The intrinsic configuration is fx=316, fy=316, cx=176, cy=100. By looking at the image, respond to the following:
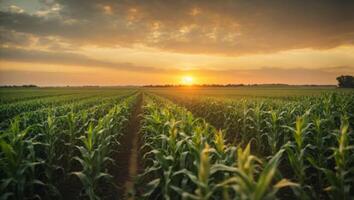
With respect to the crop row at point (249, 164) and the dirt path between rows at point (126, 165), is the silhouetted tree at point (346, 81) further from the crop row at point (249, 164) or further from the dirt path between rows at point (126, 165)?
the dirt path between rows at point (126, 165)

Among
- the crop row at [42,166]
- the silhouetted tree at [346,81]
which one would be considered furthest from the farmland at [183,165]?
the silhouetted tree at [346,81]

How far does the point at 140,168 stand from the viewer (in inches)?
347

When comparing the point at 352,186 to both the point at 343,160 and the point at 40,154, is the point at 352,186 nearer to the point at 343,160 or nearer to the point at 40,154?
the point at 343,160

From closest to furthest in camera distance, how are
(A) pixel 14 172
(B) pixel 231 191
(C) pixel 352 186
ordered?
(B) pixel 231 191 < (A) pixel 14 172 < (C) pixel 352 186

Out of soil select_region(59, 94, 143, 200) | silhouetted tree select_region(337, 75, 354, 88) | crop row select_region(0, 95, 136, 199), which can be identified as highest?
silhouetted tree select_region(337, 75, 354, 88)

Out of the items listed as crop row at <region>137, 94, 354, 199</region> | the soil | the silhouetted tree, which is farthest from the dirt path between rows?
the silhouetted tree

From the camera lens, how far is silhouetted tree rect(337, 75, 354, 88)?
84.1 metres

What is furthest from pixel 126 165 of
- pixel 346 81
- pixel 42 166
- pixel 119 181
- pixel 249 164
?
pixel 346 81

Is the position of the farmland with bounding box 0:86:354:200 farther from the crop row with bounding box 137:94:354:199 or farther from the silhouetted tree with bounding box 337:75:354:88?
the silhouetted tree with bounding box 337:75:354:88

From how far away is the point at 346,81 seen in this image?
280 ft

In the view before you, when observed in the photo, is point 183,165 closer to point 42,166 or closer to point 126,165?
point 42,166

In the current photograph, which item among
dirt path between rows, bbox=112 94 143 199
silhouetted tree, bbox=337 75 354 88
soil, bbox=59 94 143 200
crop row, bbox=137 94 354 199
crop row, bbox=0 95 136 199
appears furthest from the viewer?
silhouetted tree, bbox=337 75 354 88

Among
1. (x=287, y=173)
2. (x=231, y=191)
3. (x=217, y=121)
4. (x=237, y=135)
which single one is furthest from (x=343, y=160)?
(x=217, y=121)

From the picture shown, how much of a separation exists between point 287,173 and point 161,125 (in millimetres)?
3505
